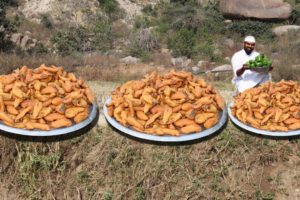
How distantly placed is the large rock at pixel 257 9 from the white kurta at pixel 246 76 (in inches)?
539

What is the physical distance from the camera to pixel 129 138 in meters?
3.36

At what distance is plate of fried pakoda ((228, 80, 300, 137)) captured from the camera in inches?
129

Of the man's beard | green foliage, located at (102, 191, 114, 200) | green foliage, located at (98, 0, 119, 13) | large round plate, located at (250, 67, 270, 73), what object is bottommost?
green foliage, located at (98, 0, 119, 13)

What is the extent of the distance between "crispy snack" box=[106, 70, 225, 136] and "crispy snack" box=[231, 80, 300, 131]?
0.22 metres

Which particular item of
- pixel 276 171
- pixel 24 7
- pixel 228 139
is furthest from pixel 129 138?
pixel 24 7

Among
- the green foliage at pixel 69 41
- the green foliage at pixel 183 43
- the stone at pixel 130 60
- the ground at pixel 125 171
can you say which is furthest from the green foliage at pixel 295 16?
the ground at pixel 125 171

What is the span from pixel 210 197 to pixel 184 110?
0.74 m

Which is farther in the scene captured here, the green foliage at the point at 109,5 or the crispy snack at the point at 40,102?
the green foliage at the point at 109,5

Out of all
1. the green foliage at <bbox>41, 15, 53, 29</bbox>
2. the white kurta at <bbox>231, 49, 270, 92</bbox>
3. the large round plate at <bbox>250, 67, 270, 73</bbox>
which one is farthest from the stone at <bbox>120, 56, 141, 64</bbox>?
the large round plate at <bbox>250, 67, 270, 73</bbox>

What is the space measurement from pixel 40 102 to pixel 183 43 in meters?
11.2

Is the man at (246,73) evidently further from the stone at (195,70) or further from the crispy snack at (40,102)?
the stone at (195,70)

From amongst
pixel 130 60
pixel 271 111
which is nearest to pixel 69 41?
pixel 130 60

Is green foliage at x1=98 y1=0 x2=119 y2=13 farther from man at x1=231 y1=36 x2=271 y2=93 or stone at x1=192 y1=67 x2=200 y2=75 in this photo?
man at x1=231 y1=36 x2=271 y2=93

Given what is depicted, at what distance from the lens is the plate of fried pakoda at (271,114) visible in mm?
3285
